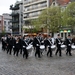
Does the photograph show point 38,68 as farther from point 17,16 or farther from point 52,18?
point 17,16

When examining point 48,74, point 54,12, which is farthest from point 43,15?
point 48,74

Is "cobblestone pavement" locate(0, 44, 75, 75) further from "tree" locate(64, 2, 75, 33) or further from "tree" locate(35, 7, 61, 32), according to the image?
"tree" locate(35, 7, 61, 32)

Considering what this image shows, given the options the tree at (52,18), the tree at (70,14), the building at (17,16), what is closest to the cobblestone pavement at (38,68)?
the tree at (70,14)

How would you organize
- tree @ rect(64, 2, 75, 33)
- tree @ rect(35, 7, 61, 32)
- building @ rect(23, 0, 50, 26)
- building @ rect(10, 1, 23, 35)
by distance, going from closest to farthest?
tree @ rect(64, 2, 75, 33) < tree @ rect(35, 7, 61, 32) < building @ rect(23, 0, 50, 26) < building @ rect(10, 1, 23, 35)

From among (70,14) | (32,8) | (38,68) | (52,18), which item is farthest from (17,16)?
(38,68)

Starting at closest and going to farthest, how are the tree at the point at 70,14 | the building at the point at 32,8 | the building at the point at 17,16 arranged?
the tree at the point at 70,14 < the building at the point at 32,8 < the building at the point at 17,16

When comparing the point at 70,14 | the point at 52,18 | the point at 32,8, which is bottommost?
the point at 52,18

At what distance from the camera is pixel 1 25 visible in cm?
12244

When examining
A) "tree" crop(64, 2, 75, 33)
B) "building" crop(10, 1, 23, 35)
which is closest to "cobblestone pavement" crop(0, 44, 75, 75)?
"tree" crop(64, 2, 75, 33)

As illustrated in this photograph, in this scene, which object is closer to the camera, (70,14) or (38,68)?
(38,68)

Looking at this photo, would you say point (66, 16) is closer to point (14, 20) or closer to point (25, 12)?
point (25, 12)

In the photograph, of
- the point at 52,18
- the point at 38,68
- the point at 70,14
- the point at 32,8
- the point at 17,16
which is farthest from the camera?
the point at 17,16

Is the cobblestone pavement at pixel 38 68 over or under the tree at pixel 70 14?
under

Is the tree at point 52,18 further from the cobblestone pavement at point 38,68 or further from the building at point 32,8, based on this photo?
the cobblestone pavement at point 38,68
